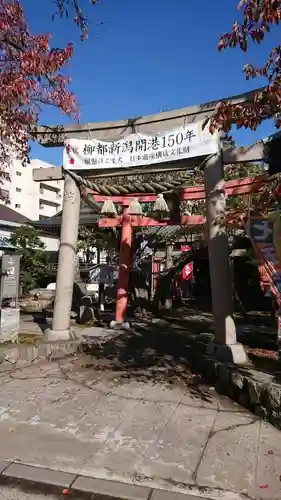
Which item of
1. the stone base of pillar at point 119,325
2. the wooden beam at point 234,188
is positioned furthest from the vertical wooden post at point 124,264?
the wooden beam at point 234,188

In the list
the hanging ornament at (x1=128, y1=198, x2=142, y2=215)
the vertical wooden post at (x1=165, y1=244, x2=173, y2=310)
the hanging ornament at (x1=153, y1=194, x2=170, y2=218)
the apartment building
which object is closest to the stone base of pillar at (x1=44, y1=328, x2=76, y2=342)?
the hanging ornament at (x1=153, y1=194, x2=170, y2=218)

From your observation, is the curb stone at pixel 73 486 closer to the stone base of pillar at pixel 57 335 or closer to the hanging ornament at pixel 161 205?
the stone base of pillar at pixel 57 335

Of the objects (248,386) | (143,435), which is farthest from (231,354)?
(143,435)

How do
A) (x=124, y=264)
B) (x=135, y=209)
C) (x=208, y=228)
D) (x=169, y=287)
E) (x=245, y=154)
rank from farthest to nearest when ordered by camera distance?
(x=169, y=287)
(x=124, y=264)
(x=135, y=209)
(x=208, y=228)
(x=245, y=154)

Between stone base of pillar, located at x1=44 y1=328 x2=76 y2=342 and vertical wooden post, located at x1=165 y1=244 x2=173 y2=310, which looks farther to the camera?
vertical wooden post, located at x1=165 y1=244 x2=173 y2=310

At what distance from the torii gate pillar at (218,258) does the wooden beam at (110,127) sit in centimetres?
107

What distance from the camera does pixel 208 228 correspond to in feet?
23.8

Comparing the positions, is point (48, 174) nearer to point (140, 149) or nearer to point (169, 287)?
point (140, 149)

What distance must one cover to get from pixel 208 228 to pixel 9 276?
4610 mm

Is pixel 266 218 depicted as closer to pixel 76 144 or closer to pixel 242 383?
pixel 242 383

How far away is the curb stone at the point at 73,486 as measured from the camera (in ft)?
10.5

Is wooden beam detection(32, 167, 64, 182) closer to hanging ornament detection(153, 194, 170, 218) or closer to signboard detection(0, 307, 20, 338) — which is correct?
hanging ornament detection(153, 194, 170, 218)

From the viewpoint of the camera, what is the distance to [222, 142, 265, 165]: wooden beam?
680 cm

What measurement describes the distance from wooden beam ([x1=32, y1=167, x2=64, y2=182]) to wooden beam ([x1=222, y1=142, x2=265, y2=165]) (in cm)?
378
